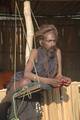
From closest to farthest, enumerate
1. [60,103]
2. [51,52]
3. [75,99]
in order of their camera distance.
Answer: [51,52] → [60,103] → [75,99]

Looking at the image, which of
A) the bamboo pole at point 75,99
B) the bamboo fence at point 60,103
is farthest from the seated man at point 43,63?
the bamboo pole at point 75,99

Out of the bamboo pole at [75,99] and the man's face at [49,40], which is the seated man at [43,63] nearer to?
the man's face at [49,40]

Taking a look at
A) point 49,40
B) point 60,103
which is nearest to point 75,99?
point 60,103

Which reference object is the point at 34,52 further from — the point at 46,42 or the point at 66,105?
the point at 66,105

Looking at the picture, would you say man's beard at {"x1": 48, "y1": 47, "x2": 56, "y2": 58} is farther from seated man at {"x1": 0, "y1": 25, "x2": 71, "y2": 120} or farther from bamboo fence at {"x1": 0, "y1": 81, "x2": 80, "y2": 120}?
bamboo fence at {"x1": 0, "y1": 81, "x2": 80, "y2": 120}

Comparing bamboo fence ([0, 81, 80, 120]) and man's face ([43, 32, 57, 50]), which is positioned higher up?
man's face ([43, 32, 57, 50])

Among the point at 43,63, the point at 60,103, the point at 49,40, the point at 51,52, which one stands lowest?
the point at 60,103

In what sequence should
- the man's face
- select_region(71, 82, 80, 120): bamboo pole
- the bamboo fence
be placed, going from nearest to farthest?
1. the man's face
2. the bamboo fence
3. select_region(71, 82, 80, 120): bamboo pole

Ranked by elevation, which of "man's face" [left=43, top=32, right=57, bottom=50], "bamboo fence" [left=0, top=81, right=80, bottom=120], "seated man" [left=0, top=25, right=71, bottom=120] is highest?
"man's face" [left=43, top=32, right=57, bottom=50]

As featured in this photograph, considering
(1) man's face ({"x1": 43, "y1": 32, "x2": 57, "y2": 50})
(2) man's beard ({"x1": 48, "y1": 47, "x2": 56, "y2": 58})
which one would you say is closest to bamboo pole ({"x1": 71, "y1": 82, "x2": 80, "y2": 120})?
(2) man's beard ({"x1": 48, "y1": 47, "x2": 56, "y2": 58})

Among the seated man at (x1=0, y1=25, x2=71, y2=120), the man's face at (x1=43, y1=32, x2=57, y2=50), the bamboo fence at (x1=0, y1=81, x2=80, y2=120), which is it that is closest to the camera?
the seated man at (x1=0, y1=25, x2=71, y2=120)

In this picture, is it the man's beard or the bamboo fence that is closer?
the man's beard

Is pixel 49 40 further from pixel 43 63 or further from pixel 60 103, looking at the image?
pixel 60 103

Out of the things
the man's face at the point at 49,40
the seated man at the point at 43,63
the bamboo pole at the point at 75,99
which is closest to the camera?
the seated man at the point at 43,63
